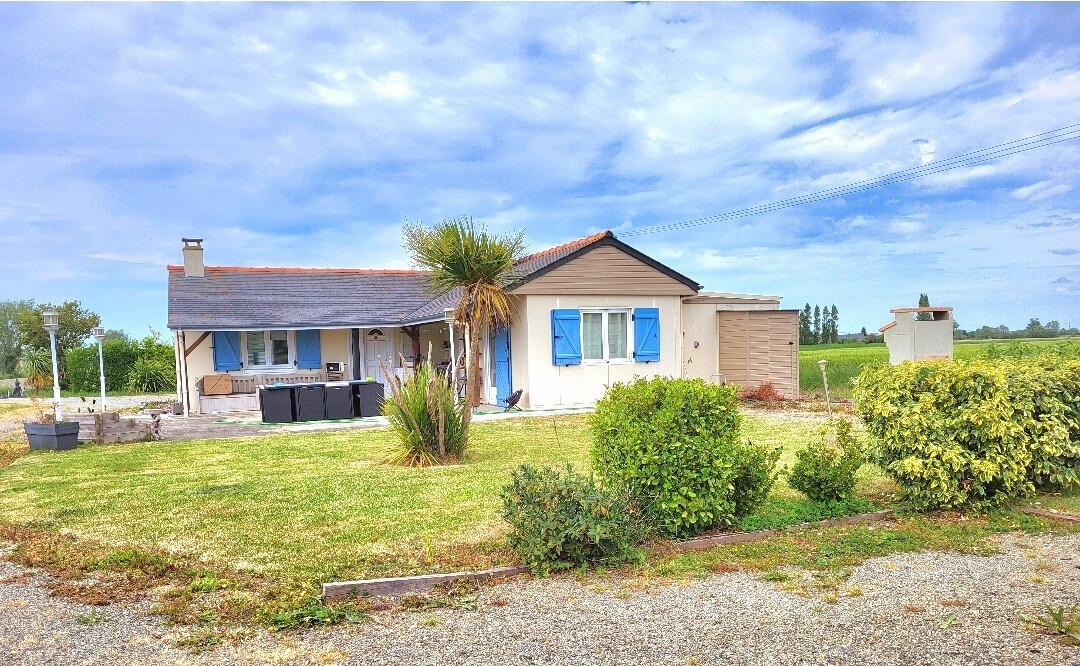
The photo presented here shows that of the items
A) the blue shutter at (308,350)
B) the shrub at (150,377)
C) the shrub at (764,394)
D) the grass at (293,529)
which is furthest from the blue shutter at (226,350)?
the shrub at (764,394)

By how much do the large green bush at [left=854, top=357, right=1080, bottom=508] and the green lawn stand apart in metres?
0.70

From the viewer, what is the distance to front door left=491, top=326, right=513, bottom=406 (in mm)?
16812

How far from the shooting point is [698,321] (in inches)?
710

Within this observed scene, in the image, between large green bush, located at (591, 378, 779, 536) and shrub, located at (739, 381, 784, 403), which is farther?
shrub, located at (739, 381, 784, 403)

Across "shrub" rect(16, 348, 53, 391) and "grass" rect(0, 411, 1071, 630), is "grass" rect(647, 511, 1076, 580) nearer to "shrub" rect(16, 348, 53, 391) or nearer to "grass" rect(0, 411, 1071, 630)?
"grass" rect(0, 411, 1071, 630)

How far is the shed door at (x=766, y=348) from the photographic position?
1744 centimetres

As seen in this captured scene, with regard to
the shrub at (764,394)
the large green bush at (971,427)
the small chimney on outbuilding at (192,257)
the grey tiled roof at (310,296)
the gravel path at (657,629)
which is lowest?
the gravel path at (657,629)

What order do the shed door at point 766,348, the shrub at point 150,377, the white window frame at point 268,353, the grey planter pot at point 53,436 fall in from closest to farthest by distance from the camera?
the grey planter pot at point 53,436 → the shed door at point 766,348 → the white window frame at point 268,353 → the shrub at point 150,377

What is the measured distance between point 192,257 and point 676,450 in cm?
1869

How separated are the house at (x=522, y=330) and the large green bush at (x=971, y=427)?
942 centimetres

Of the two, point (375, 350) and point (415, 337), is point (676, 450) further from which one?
point (375, 350)

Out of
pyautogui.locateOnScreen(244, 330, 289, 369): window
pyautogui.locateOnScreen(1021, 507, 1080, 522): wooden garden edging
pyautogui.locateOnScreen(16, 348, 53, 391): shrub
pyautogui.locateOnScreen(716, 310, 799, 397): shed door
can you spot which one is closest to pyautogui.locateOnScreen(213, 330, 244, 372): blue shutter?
pyautogui.locateOnScreen(244, 330, 289, 369): window

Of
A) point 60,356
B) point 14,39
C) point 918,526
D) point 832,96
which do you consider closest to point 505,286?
point 832,96

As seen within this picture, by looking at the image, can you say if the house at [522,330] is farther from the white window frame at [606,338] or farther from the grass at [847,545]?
the grass at [847,545]
